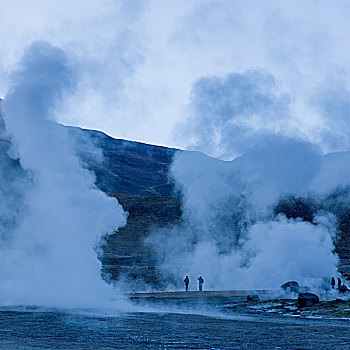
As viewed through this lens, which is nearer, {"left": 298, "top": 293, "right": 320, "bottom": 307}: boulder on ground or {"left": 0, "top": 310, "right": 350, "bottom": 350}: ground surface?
{"left": 0, "top": 310, "right": 350, "bottom": 350}: ground surface

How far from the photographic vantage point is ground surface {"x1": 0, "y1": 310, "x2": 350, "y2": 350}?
530 inches

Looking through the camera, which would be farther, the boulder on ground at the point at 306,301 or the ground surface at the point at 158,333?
the boulder on ground at the point at 306,301

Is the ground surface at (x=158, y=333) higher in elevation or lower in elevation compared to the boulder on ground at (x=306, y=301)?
lower

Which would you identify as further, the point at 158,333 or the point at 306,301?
the point at 306,301

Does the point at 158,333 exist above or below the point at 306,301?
below

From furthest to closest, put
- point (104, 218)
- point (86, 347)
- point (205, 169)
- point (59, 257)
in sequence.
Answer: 1. point (205, 169)
2. point (104, 218)
3. point (59, 257)
4. point (86, 347)

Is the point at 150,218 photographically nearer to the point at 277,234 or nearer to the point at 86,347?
the point at 277,234

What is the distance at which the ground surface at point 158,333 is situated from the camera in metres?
13.5

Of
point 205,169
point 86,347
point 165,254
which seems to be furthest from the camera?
point 165,254

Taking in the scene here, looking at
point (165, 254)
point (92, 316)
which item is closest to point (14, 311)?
point (92, 316)

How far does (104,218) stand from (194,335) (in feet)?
55.7

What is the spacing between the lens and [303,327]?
18.7 m

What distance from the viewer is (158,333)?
52.8 feet

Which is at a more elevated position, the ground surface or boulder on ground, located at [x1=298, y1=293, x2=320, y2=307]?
boulder on ground, located at [x1=298, y1=293, x2=320, y2=307]
